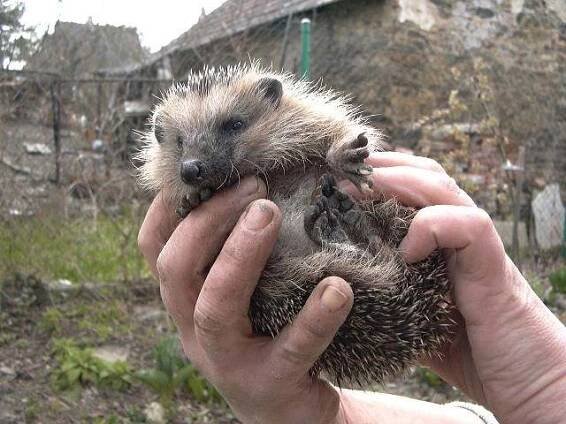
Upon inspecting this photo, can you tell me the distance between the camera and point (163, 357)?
441 cm

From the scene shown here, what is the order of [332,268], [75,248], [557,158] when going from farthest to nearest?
1. [557,158]
2. [75,248]
3. [332,268]

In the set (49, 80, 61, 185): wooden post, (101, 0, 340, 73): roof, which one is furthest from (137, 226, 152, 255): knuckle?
(101, 0, 340, 73): roof

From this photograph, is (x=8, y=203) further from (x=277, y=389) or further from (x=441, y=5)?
(x=441, y=5)

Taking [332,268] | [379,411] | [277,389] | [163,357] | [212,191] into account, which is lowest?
[163,357]

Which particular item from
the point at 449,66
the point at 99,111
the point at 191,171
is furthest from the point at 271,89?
the point at 449,66

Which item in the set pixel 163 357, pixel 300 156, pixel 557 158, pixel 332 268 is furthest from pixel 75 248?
pixel 557 158

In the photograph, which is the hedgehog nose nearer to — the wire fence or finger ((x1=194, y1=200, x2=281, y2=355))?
finger ((x1=194, y1=200, x2=281, y2=355))

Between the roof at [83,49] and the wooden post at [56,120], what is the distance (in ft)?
0.55

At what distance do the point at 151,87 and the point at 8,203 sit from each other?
178 cm

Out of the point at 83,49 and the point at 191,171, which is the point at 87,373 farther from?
the point at 83,49

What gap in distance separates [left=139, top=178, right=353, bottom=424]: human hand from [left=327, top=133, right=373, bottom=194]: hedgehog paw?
277mm

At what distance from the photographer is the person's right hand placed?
75.4 inches

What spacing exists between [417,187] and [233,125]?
2.67ft

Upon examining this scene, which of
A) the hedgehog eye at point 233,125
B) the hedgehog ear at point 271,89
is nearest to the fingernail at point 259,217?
the hedgehog eye at point 233,125
